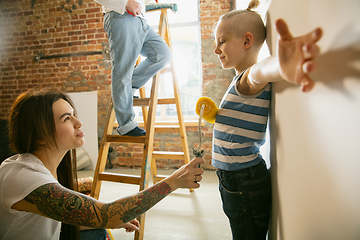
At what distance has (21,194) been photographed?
73 cm

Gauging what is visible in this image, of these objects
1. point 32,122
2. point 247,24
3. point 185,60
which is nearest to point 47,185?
point 32,122

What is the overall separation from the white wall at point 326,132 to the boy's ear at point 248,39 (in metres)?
0.17

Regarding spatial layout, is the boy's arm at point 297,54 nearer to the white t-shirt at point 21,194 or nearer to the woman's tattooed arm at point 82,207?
the woman's tattooed arm at point 82,207

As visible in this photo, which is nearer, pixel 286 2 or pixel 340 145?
pixel 340 145

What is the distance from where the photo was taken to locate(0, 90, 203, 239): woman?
722 mm

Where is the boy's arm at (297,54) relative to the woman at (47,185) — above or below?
above

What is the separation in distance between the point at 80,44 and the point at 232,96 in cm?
344

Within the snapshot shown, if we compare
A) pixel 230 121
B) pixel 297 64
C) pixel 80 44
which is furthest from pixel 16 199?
pixel 80 44

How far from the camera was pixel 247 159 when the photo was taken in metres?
0.84

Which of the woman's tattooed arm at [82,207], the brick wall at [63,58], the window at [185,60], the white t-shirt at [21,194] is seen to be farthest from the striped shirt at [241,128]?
the window at [185,60]

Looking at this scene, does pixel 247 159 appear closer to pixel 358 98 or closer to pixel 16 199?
pixel 358 98

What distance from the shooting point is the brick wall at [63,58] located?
332 centimetres

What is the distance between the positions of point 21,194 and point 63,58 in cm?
344

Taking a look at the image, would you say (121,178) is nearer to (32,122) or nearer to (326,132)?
(32,122)
